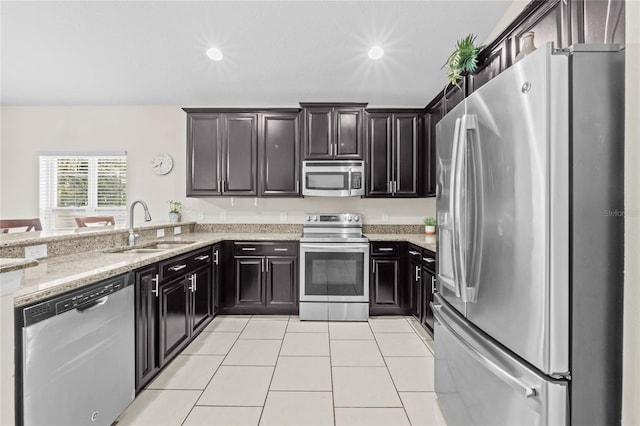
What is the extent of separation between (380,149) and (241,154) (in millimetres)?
1754

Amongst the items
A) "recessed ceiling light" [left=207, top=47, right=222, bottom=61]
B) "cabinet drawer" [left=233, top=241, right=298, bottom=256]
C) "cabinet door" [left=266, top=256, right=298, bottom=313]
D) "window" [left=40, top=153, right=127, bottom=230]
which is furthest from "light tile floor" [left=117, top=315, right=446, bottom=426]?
"recessed ceiling light" [left=207, top=47, right=222, bottom=61]

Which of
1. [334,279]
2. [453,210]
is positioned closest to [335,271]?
[334,279]

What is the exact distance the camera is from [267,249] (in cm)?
368

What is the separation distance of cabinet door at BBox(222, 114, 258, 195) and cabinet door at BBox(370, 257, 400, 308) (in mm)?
1813

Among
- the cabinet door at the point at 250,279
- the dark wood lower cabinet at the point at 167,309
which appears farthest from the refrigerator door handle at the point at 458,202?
the cabinet door at the point at 250,279

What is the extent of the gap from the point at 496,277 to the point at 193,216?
3963 millimetres

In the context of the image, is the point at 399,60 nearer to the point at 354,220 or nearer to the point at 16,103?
the point at 354,220

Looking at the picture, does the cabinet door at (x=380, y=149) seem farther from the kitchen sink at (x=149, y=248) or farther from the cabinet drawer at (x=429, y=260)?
the kitchen sink at (x=149, y=248)

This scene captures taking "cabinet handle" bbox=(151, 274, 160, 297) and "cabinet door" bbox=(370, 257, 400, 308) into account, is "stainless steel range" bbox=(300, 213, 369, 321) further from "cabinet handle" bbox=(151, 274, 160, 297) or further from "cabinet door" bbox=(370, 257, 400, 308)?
"cabinet handle" bbox=(151, 274, 160, 297)

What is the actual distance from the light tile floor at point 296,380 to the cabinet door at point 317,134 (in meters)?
2.06

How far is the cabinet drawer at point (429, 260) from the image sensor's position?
2.91m

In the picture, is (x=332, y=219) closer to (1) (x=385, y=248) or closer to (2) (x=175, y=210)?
(1) (x=385, y=248)

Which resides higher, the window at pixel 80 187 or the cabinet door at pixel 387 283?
the window at pixel 80 187

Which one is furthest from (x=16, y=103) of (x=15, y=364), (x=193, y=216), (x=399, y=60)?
(x=399, y=60)
